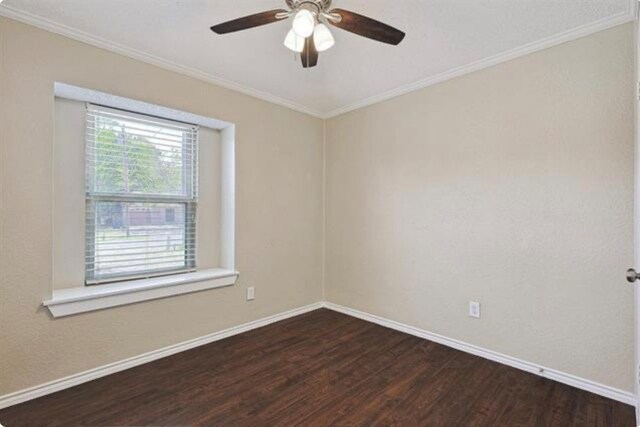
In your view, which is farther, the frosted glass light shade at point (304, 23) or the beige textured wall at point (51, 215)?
the beige textured wall at point (51, 215)

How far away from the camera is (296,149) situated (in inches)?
142

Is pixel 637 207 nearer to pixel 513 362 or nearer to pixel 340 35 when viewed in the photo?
pixel 513 362

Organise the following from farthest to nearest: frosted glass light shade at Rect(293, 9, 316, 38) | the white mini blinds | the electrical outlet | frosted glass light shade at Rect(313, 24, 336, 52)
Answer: the electrical outlet, the white mini blinds, frosted glass light shade at Rect(313, 24, 336, 52), frosted glass light shade at Rect(293, 9, 316, 38)

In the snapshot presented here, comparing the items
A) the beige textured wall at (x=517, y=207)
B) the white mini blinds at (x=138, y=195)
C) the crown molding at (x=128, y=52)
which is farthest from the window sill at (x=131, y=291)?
the crown molding at (x=128, y=52)

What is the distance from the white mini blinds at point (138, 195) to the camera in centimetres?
247

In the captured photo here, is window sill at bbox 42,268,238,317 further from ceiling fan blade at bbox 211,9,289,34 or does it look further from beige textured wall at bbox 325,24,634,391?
ceiling fan blade at bbox 211,9,289,34

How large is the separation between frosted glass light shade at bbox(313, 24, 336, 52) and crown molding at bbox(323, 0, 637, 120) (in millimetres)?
1432

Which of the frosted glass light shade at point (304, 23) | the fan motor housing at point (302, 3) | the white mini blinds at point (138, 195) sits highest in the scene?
A: the fan motor housing at point (302, 3)

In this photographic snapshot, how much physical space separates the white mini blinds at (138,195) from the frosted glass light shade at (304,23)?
177 cm

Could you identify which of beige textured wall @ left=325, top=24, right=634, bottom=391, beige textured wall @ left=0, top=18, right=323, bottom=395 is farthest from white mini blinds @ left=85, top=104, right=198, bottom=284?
beige textured wall @ left=325, top=24, right=634, bottom=391

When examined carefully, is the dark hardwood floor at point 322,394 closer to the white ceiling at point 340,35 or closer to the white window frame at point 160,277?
the white window frame at point 160,277

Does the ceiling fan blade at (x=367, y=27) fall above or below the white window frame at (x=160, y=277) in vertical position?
above

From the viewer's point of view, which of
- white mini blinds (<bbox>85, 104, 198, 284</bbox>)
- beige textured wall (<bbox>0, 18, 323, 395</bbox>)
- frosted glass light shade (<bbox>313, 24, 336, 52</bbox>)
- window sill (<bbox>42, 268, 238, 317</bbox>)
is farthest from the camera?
white mini blinds (<bbox>85, 104, 198, 284</bbox>)

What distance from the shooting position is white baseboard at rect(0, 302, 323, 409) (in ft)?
6.40
